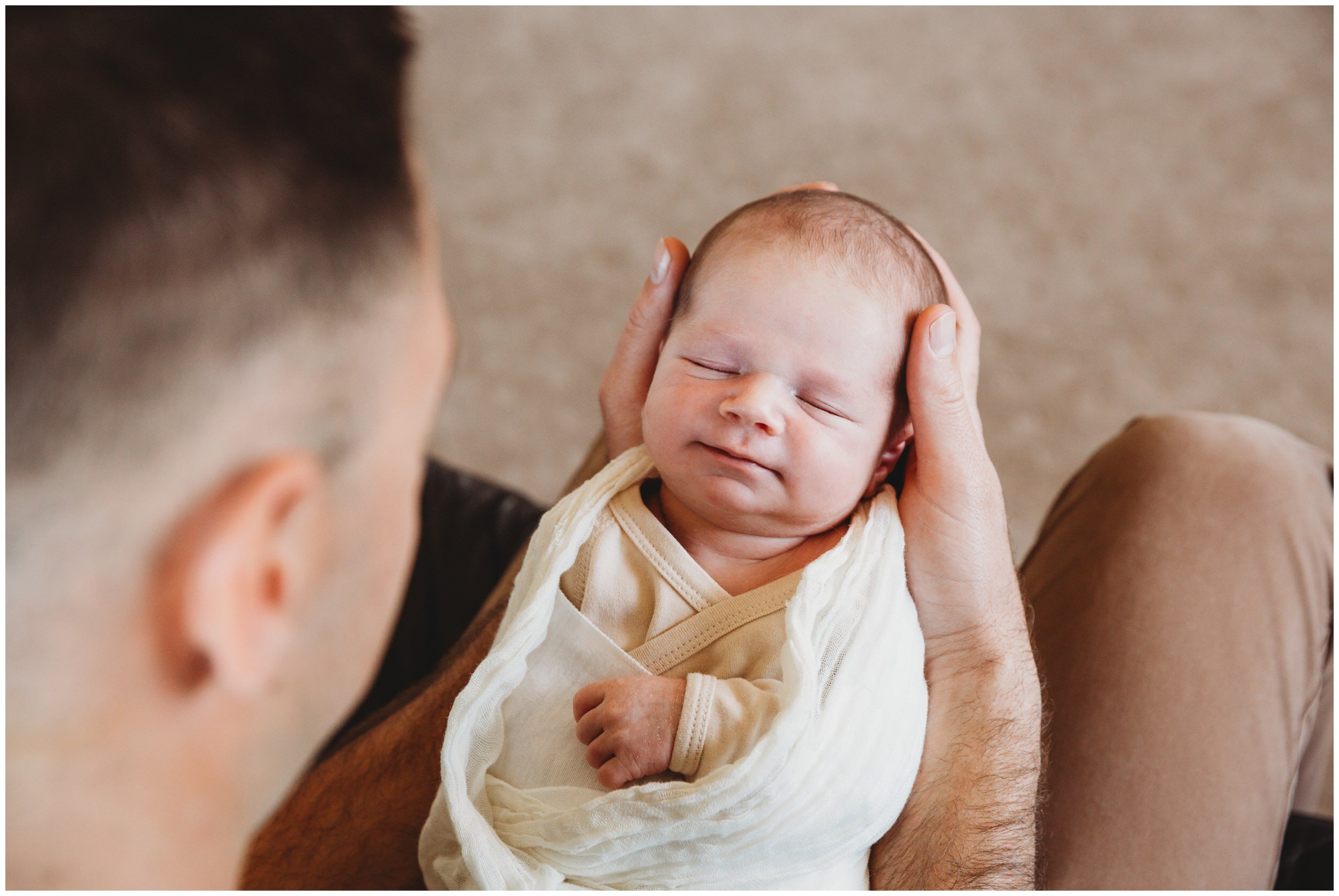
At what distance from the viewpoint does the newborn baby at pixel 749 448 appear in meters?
0.49

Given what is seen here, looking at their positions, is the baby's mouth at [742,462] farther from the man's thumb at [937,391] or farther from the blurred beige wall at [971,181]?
the blurred beige wall at [971,181]

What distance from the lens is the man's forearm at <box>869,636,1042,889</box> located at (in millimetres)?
564

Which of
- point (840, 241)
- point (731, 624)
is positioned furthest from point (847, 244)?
point (731, 624)

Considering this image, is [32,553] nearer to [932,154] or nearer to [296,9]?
[296,9]

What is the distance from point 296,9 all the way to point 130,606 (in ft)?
0.55

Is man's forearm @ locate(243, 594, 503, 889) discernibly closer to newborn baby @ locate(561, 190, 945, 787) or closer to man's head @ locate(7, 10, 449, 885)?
newborn baby @ locate(561, 190, 945, 787)

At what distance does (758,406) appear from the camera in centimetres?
48

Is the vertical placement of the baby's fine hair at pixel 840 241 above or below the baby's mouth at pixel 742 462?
above

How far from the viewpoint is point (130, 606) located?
0.25 metres

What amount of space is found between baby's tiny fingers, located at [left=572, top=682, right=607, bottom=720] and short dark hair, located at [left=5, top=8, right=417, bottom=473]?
0.27 m

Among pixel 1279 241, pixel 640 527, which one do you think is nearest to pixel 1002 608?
pixel 640 527

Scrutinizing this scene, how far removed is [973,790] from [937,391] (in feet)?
0.82

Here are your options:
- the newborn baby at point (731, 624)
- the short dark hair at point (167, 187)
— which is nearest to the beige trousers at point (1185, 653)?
the newborn baby at point (731, 624)

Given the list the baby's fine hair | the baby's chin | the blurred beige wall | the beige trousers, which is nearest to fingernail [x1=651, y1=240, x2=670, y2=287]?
the baby's fine hair
